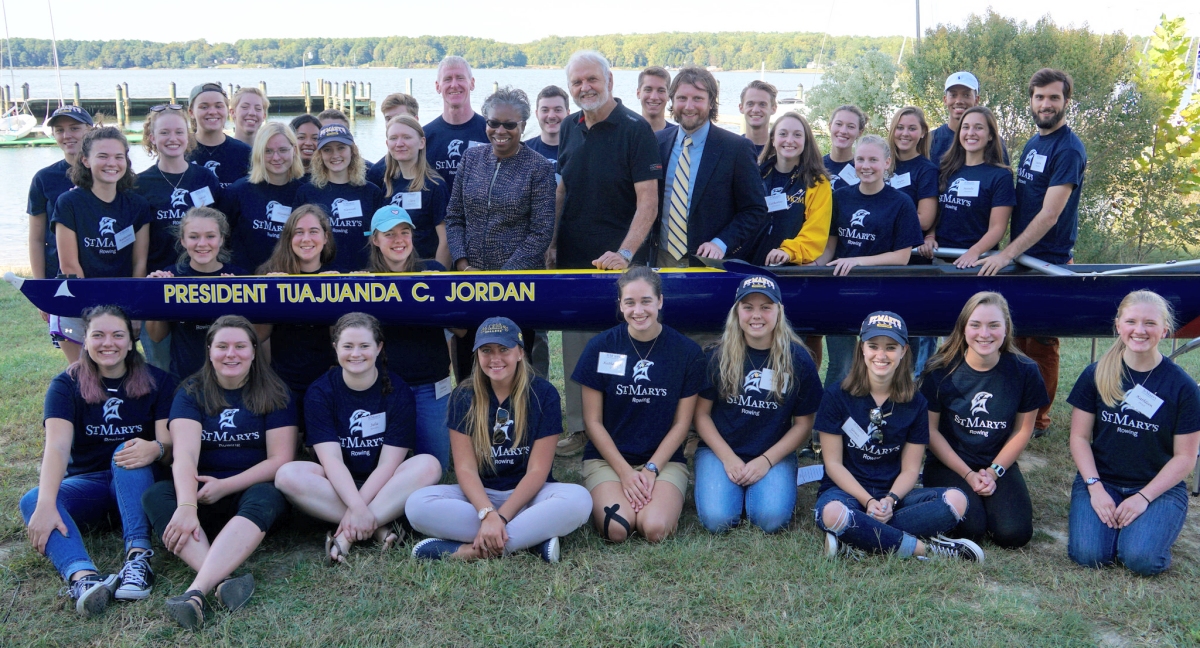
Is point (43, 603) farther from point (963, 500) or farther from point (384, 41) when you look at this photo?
point (384, 41)

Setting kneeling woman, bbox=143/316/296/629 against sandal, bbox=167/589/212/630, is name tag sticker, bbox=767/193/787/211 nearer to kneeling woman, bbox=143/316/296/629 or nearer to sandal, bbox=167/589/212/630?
kneeling woman, bbox=143/316/296/629

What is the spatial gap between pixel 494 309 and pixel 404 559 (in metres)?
1.30

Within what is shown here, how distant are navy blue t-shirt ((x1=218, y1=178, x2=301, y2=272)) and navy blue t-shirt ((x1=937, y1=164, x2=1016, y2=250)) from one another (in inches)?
126

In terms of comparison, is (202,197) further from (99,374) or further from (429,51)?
(429,51)

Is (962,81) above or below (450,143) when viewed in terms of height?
above

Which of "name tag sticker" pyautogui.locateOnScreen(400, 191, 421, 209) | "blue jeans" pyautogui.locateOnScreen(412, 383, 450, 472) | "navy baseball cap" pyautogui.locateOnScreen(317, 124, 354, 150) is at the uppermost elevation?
"navy baseball cap" pyautogui.locateOnScreen(317, 124, 354, 150)

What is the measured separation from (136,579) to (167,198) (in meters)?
2.07

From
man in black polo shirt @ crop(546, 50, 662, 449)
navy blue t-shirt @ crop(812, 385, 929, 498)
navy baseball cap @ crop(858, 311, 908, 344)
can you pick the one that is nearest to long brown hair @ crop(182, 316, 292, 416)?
man in black polo shirt @ crop(546, 50, 662, 449)

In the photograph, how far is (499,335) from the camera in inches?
134

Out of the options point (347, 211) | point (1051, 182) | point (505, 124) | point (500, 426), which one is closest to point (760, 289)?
point (500, 426)

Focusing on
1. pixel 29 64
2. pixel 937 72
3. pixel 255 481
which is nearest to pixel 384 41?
pixel 29 64

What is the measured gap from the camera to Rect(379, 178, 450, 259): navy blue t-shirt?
4500 millimetres

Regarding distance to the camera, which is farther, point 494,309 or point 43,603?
point 494,309

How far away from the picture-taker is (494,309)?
165 inches
